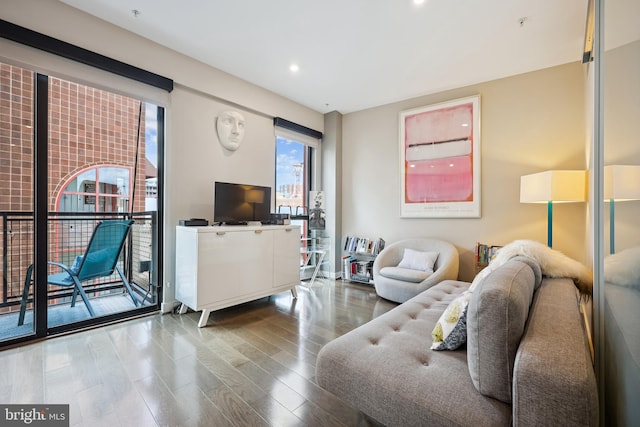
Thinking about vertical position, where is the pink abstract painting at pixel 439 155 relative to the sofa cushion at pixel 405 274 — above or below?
above

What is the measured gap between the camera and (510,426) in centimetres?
89

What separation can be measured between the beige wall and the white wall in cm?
→ 183

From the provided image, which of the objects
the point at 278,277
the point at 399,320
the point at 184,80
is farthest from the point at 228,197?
the point at 399,320

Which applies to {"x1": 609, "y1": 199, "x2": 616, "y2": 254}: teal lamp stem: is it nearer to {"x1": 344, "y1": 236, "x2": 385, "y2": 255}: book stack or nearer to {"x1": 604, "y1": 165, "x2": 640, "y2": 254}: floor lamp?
{"x1": 604, "y1": 165, "x2": 640, "y2": 254}: floor lamp

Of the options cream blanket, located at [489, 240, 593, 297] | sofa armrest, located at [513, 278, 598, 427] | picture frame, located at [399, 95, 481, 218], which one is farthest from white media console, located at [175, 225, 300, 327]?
sofa armrest, located at [513, 278, 598, 427]

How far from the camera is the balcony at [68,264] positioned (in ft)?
8.10

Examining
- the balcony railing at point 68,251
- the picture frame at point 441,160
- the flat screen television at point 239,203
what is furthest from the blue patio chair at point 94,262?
the picture frame at point 441,160

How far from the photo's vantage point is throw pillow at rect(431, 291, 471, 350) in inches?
50.6

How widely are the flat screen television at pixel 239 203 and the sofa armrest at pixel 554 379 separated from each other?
2.80 meters

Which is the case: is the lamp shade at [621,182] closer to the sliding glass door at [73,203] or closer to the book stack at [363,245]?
the book stack at [363,245]

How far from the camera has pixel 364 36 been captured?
8.53 ft

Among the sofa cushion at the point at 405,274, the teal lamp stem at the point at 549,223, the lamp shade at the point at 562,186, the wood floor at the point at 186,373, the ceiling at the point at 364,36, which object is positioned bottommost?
the wood floor at the point at 186,373

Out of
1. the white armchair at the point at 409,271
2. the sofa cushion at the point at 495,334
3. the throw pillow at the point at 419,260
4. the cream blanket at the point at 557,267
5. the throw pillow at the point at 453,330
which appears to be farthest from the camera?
the throw pillow at the point at 419,260

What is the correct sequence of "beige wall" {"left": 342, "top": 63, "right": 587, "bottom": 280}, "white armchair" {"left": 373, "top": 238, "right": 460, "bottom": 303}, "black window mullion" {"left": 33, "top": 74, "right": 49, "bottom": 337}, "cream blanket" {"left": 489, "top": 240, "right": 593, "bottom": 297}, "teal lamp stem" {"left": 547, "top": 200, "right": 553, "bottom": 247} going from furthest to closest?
→ "white armchair" {"left": 373, "top": 238, "right": 460, "bottom": 303} → "beige wall" {"left": 342, "top": 63, "right": 587, "bottom": 280} → "teal lamp stem" {"left": 547, "top": 200, "right": 553, "bottom": 247} → "black window mullion" {"left": 33, "top": 74, "right": 49, "bottom": 337} → "cream blanket" {"left": 489, "top": 240, "right": 593, "bottom": 297}
